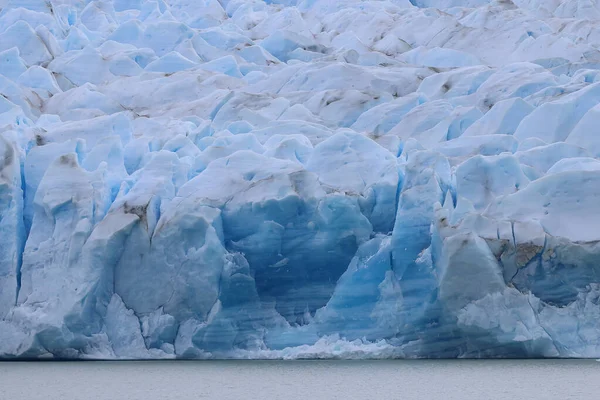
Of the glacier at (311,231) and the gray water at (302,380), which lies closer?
the gray water at (302,380)

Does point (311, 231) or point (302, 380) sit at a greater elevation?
point (311, 231)

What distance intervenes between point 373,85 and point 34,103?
554 cm

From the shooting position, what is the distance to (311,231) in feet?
44.5

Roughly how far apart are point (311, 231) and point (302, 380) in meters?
2.11

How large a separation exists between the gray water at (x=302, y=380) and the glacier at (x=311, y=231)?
10.1 inches

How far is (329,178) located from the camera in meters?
14.2

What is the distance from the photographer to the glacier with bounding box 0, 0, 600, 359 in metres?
12.8

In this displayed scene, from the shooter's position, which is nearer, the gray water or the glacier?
the gray water

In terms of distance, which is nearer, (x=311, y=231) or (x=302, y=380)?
(x=302, y=380)

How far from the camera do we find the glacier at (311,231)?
1284cm

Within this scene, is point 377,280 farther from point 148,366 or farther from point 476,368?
point 148,366

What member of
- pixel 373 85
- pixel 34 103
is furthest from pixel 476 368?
pixel 34 103

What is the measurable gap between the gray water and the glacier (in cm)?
26

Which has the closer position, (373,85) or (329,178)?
(329,178)
